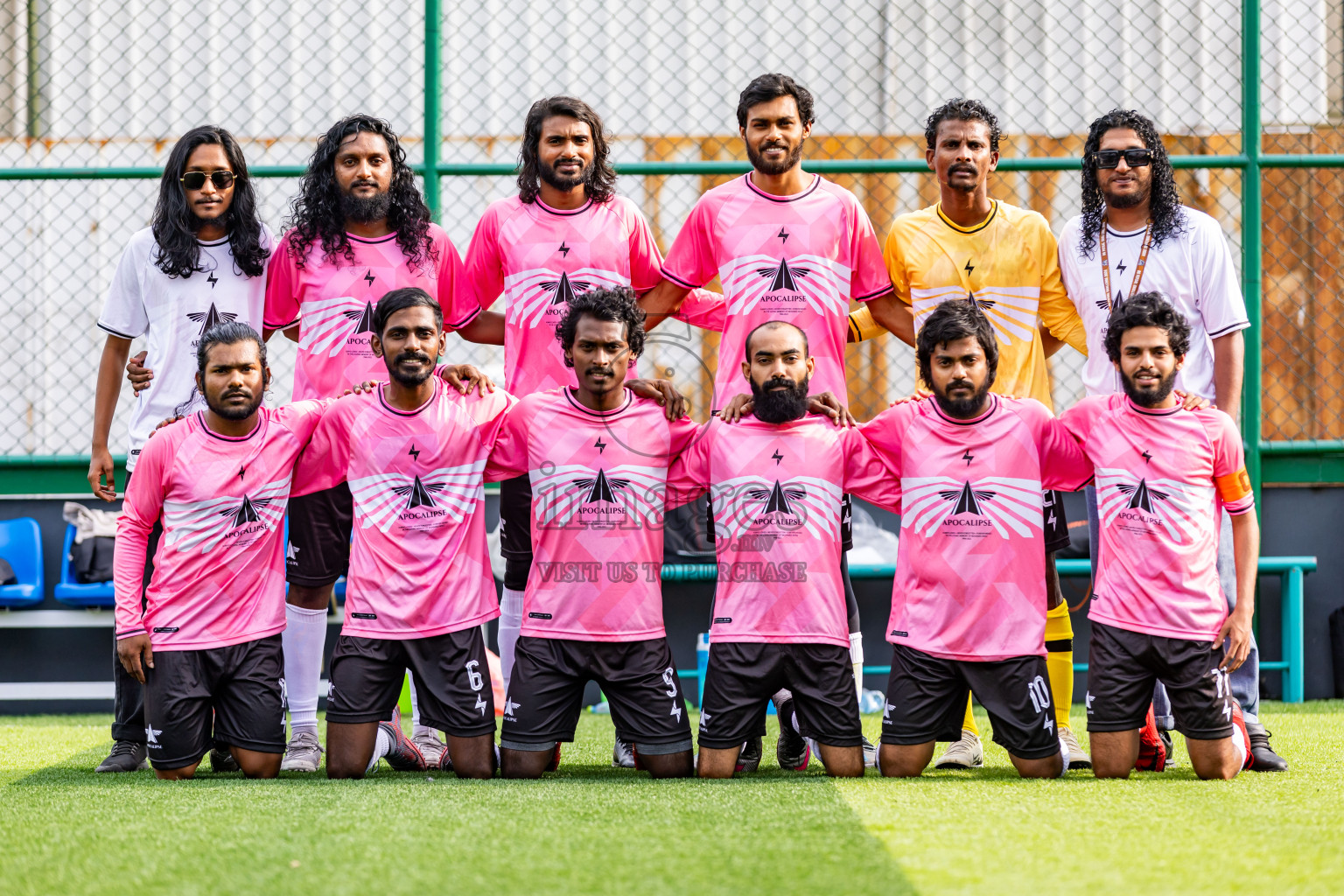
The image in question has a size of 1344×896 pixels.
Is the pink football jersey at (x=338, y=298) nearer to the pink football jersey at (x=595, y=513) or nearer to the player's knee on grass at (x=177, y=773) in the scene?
the pink football jersey at (x=595, y=513)

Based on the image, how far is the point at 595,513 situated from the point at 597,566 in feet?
0.55

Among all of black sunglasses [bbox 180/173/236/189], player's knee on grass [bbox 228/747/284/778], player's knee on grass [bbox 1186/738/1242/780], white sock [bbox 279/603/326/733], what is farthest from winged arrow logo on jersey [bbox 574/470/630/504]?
player's knee on grass [bbox 1186/738/1242/780]

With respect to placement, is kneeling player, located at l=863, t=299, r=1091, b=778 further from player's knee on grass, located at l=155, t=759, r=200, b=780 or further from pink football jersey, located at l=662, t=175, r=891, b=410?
player's knee on grass, located at l=155, t=759, r=200, b=780

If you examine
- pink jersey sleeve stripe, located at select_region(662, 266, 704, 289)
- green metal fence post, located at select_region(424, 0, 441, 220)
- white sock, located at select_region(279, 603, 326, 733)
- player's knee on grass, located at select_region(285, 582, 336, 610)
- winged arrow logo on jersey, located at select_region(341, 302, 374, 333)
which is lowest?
white sock, located at select_region(279, 603, 326, 733)

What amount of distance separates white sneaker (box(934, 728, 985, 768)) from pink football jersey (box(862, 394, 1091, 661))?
1.51 ft

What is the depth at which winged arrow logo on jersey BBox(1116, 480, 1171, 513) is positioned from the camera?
3770 millimetres

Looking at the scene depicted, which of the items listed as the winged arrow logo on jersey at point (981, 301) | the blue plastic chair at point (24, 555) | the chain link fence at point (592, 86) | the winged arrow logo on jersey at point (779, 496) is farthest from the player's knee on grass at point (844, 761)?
the blue plastic chair at point (24, 555)

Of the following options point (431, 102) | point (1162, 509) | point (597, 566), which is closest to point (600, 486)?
point (597, 566)

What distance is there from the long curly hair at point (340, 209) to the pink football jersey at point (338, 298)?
25mm

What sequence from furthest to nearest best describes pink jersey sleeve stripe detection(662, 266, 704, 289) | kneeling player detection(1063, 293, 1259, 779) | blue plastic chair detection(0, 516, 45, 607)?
blue plastic chair detection(0, 516, 45, 607), pink jersey sleeve stripe detection(662, 266, 704, 289), kneeling player detection(1063, 293, 1259, 779)

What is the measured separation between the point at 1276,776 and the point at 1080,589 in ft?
7.97

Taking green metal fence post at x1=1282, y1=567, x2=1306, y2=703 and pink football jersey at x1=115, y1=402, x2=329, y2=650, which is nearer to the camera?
pink football jersey at x1=115, y1=402, x2=329, y2=650

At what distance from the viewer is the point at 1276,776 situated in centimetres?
384

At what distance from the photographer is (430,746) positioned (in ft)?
14.1
